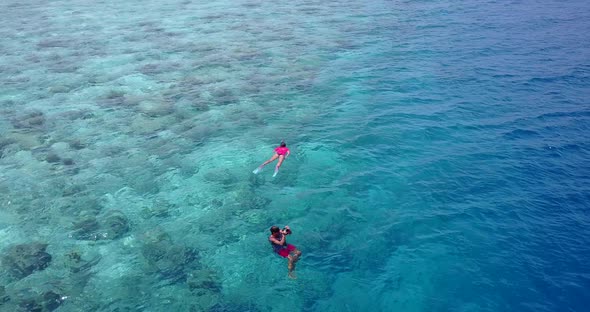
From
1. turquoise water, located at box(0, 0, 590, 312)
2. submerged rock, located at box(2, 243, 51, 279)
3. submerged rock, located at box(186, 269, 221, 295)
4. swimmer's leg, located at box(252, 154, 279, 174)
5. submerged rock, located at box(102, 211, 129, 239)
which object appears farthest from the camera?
swimmer's leg, located at box(252, 154, 279, 174)

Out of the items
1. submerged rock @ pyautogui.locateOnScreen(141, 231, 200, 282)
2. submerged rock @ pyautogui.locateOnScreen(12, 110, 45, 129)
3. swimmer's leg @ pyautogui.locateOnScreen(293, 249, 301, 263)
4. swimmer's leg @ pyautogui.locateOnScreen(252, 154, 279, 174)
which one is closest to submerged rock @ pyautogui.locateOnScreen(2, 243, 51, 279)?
submerged rock @ pyautogui.locateOnScreen(141, 231, 200, 282)

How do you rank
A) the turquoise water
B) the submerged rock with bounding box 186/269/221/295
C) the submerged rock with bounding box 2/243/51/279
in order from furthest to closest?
the submerged rock with bounding box 2/243/51/279 → the turquoise water → the submerged rock with bounding box 186/269/221/295

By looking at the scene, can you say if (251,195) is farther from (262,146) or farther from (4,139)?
(4,139)

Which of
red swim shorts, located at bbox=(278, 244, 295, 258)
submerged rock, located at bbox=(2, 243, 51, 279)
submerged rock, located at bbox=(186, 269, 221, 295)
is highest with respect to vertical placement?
red swim shorts, located at bbox=(278, 244, 295, 258)

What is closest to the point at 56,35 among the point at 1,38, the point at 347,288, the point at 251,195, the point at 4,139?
the point at 1,38

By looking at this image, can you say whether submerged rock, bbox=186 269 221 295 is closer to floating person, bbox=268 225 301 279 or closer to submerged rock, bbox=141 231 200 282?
submerged rock, bbox=141 231 200 282

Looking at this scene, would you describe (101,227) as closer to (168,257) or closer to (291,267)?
(168,257)

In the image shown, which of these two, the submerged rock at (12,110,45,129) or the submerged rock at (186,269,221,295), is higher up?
the submerged rock at (12,110,45,129)
